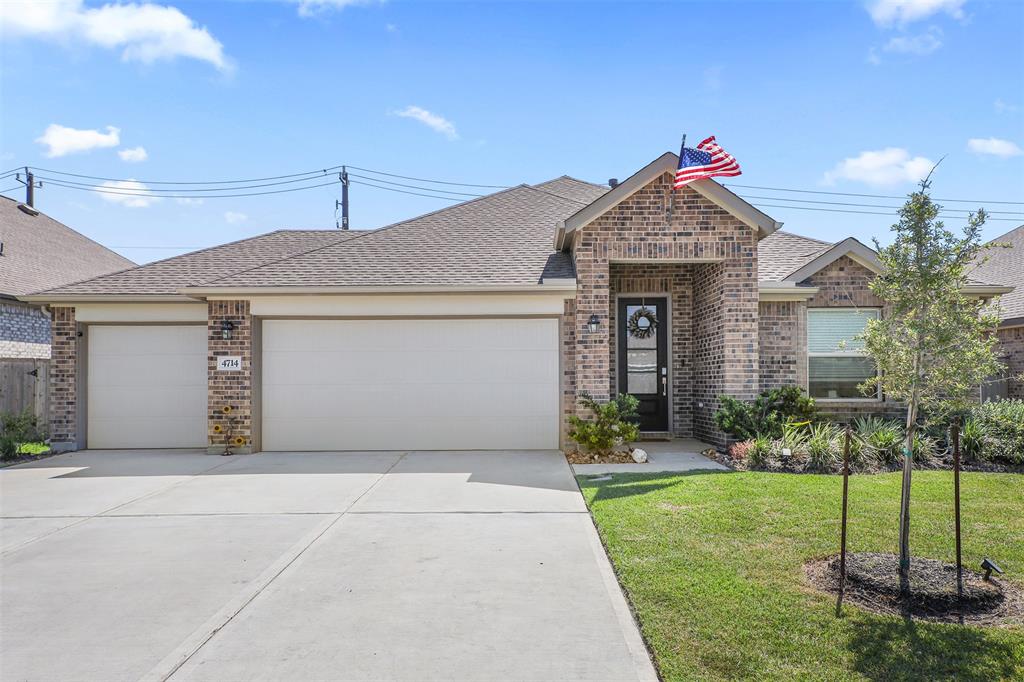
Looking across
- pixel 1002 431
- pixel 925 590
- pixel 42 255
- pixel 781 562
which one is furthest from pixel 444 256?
pixel 42 255

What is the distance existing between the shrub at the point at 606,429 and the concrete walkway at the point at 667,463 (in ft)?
1.64

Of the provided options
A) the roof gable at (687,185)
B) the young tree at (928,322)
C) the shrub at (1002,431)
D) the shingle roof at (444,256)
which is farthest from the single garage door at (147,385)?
the shrub at (1002,431)

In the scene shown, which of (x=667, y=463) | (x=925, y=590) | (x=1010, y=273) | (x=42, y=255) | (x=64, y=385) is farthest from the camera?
(x=42, y=255)

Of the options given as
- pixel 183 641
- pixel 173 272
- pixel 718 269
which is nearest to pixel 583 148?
pixel 718 269

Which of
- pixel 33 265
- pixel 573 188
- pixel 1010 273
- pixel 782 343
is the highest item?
pixel 573 188

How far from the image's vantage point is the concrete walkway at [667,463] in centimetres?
873

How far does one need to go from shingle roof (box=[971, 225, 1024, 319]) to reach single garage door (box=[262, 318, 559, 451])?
39.6 feet

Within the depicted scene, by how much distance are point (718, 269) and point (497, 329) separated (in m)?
3.99

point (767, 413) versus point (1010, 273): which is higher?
point (1010, 273)

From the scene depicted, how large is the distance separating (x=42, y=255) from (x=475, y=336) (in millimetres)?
14978

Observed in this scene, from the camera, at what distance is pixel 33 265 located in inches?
669

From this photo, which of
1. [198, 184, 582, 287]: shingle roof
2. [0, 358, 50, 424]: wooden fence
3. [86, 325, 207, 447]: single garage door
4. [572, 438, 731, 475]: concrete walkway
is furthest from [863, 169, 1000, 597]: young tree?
[0, 358, 50, 424]: wooden fence

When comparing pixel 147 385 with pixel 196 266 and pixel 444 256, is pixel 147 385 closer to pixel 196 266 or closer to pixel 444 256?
pixel 196 266

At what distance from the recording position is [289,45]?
10.7 metres
